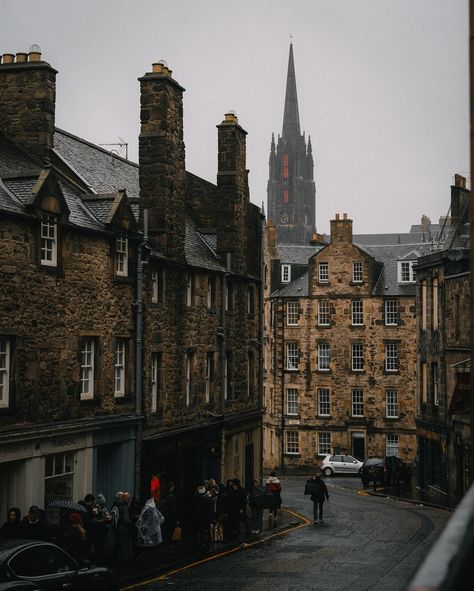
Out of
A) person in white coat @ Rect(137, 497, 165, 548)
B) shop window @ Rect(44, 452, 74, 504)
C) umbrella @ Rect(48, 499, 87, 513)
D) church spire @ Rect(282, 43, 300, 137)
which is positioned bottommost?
person in white coat @ Rect(137, 497, 165, 548)

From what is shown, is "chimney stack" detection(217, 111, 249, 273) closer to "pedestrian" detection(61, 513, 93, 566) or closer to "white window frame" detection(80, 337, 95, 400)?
"white window frame" detection(80, 337, 95, 400)

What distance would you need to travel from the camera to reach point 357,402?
204ft

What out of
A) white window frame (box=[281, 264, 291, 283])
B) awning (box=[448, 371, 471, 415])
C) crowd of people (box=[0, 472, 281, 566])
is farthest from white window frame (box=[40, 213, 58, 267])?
white window frame (box=[281, 264, 291, 283])

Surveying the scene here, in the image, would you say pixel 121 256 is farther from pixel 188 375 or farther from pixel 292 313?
pixel 292 313

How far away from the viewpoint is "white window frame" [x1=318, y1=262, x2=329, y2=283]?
206 ft

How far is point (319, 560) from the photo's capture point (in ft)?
69.8

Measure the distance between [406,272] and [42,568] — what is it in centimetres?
5079

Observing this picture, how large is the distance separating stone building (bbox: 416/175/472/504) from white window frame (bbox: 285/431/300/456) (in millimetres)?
18963

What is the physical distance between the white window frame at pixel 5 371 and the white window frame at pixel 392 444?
44.2 meters

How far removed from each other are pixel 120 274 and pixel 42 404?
16.8 ft

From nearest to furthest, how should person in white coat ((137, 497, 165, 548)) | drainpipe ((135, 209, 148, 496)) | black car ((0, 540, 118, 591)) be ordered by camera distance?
black car ((0, 540, 118, 591)) < person in white coat ((137, 497, 165, 548)) < drainpipe ((135, 209, 148, 496))

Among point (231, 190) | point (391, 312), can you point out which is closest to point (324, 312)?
point (391, 312)

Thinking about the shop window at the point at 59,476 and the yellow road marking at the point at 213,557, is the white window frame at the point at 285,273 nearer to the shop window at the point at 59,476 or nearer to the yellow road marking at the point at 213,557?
the yellow road marking at the point at 213,557

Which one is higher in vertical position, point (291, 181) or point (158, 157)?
point (291, 181)
